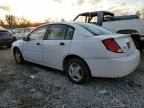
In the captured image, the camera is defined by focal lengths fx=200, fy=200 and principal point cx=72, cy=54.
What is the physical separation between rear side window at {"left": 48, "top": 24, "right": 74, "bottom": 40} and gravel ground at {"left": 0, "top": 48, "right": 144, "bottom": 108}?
1.09 meters

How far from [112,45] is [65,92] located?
1.43 m

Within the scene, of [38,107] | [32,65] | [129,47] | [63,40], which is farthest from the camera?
[32,65]

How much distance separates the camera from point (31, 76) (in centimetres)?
561

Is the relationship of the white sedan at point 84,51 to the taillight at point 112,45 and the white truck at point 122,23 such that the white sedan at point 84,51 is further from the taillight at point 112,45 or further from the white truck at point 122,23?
the white truck at point 122,23

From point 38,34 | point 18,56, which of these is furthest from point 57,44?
point 18,56

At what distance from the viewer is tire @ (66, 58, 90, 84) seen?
452 centimetres

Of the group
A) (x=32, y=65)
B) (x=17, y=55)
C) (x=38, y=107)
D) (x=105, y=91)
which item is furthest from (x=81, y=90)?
(x=17, y=55)

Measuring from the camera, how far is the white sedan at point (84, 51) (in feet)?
13.7

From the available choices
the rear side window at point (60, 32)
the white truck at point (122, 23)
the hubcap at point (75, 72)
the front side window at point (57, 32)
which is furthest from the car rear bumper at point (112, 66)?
the white truck at point (122, 23)

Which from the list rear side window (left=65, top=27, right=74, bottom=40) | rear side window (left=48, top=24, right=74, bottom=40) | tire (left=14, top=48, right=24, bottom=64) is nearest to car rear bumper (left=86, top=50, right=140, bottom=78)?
rear side window (left=65, top=27, right=74, bottom=40)

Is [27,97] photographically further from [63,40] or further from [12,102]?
[63,40]

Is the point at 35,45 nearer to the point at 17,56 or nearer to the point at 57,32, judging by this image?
the point at 57,32

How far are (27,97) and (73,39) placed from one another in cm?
169

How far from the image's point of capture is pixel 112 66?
4125 millimetres
